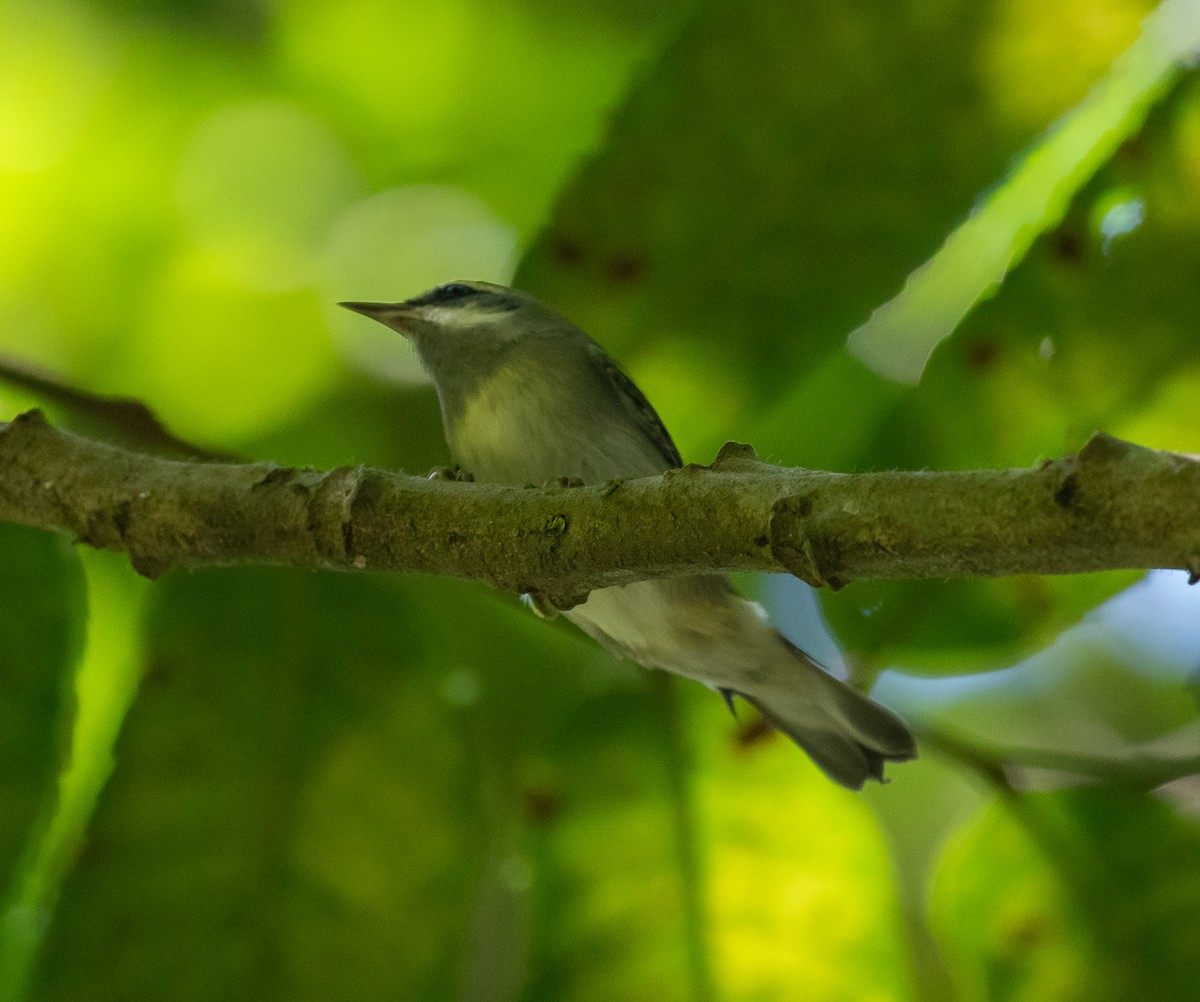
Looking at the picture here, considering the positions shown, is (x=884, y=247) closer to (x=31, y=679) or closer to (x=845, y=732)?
(x=845, y=732)

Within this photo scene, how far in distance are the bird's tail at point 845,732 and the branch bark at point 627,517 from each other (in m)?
0.81

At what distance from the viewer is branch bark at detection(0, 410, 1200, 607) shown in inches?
39.0

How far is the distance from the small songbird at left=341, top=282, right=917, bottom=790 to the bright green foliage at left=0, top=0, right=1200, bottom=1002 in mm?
89

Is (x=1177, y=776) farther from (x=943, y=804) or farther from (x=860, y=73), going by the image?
(x=860, y=73)

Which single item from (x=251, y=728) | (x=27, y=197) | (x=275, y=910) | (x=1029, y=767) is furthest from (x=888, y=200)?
(x=27, y=197)

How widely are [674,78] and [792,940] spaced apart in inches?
54.6

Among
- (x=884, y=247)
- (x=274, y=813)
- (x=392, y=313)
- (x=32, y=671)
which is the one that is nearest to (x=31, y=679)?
(x=32, y=671)

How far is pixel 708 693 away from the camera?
7.09ft

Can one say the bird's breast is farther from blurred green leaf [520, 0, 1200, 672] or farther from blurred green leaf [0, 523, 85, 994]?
blurred green leaf [0, 523, 85, 994]

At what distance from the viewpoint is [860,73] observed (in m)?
1.90

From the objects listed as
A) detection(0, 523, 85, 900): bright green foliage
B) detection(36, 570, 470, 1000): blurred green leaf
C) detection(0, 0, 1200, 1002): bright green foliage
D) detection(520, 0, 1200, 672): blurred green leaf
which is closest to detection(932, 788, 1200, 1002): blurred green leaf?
detection(0, 0, 1200, 1002): bright green foliage

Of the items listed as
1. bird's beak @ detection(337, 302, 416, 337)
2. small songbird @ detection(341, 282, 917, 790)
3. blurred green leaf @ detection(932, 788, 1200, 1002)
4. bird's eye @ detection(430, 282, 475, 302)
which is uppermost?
bird's eye @ detection(430, 282, 475, 302)

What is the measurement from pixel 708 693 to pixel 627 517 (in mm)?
973

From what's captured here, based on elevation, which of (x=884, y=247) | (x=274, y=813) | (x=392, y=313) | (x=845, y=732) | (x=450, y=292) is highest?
(x=450, y=292)
